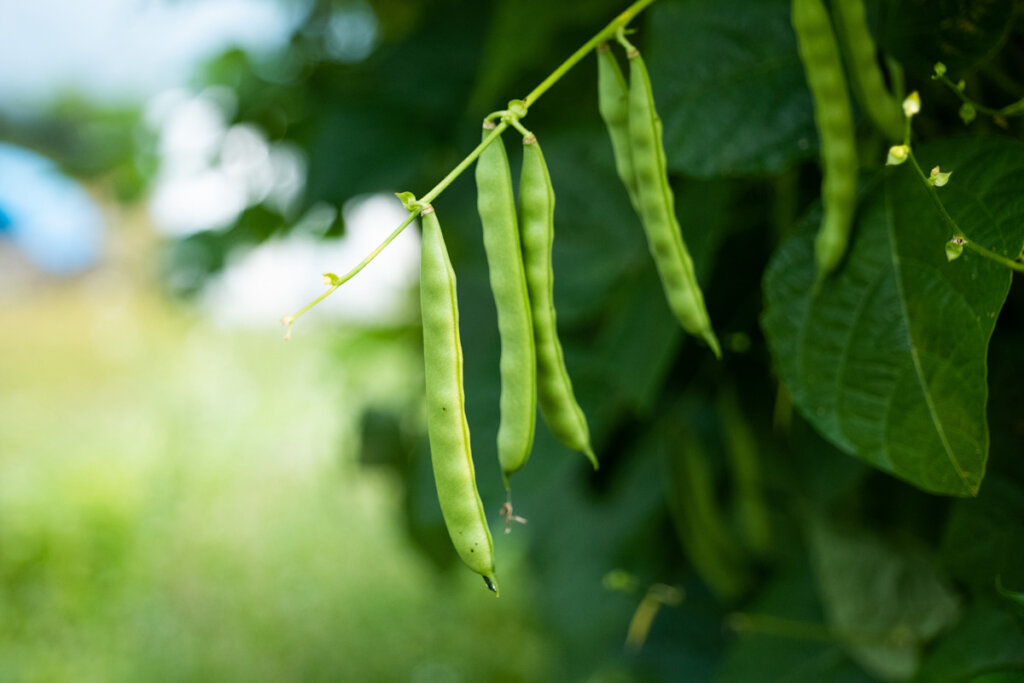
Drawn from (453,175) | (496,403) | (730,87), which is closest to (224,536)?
(496,403)

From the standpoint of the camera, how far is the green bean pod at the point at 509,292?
47cm

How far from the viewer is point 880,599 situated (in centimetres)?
84

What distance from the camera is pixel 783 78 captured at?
2.24 ft

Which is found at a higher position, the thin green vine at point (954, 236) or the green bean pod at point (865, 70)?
the green bean pod at point (865, 70)

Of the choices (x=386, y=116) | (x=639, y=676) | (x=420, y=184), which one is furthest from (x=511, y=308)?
(x=639, y=676)

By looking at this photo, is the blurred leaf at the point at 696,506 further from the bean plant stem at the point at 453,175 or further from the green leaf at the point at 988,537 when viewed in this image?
the bean plant stem at the point at 453,175

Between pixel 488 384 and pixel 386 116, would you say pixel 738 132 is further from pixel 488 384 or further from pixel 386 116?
pixel 386 116

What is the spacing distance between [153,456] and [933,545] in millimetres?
3896

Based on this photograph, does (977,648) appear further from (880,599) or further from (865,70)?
(865,70)

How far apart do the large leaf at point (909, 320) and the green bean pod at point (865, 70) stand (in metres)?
0.04

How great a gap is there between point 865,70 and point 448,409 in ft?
1.27

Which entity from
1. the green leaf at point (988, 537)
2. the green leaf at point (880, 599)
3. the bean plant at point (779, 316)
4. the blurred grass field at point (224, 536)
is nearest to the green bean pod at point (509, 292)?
the bean plant at point (779, 316)

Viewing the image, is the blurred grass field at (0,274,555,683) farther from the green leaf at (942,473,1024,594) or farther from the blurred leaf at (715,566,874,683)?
the green leaf at (942,473,1024,594)

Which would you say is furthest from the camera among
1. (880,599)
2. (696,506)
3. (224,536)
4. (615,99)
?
(224,536)
